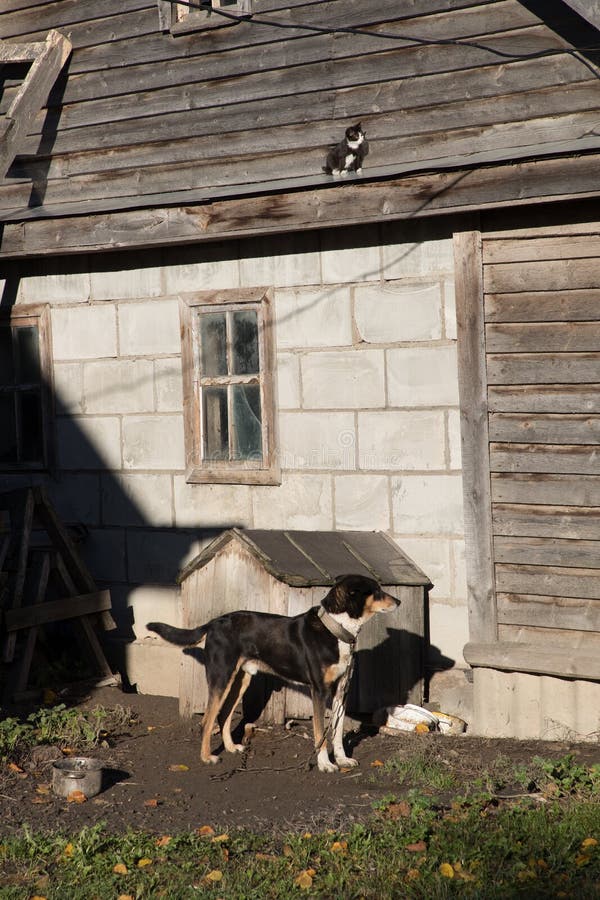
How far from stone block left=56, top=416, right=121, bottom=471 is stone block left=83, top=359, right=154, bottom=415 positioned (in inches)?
4.2

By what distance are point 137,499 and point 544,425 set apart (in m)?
3.42

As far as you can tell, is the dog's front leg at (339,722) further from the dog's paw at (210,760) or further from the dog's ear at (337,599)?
the dog's paw at (210,760)

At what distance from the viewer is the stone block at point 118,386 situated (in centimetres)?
905

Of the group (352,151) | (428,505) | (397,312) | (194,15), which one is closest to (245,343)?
(397,312)

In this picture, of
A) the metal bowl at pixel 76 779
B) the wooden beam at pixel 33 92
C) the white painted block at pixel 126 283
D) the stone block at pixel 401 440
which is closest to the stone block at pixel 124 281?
the white painted block at pixel 126 283

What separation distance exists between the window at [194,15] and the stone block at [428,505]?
11.4 feet

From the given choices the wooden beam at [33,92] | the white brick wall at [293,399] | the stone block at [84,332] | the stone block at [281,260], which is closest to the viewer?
the white brick wall at [293,399]

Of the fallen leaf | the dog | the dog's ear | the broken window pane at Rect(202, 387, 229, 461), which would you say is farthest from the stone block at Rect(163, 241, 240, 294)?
the fallen leaf

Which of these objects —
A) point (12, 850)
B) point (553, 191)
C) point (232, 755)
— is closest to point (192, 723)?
point (232, 755)

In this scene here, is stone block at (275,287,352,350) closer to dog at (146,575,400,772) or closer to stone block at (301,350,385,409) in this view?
stone block at (301,350,385,409)

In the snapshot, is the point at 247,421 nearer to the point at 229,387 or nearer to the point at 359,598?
the point at 229,387

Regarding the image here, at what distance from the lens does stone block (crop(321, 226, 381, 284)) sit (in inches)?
310

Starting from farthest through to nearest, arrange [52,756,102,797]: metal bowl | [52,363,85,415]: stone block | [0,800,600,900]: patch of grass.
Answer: [52,363,85,415]: stone block, [52,756,102,797]: metal bowl, [0,800,600,900]: patch of grass

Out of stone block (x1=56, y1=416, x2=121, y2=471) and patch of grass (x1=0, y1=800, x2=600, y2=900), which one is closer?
patch of grass (x1=0, y1=800, x2=600, y2=900)
